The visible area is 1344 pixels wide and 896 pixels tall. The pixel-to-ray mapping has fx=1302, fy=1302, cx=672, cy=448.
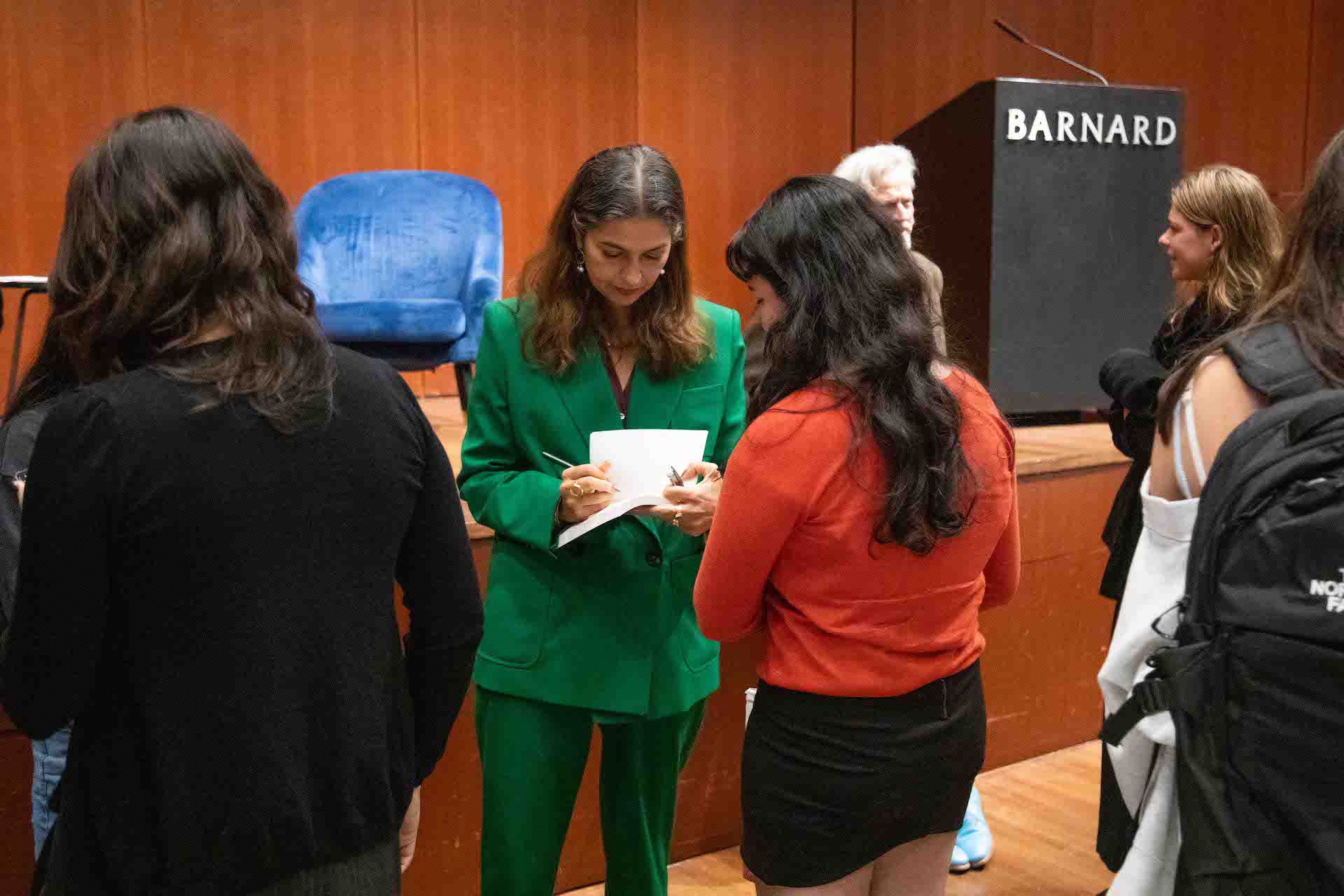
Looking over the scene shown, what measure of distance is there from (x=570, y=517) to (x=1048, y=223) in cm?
297

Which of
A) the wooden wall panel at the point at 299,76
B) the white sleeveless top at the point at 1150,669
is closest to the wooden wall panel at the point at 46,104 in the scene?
the wooden wall panel at the point at 299,76

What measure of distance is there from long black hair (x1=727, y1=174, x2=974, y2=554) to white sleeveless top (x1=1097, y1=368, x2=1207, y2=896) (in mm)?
239

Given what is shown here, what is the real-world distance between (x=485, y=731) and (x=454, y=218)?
252 cm

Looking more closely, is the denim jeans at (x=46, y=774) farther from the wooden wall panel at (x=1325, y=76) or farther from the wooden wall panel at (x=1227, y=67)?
the wooden wall panel at (x=1325, y=76)

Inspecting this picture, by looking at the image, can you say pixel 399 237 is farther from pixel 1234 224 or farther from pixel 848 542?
pixel 848 542

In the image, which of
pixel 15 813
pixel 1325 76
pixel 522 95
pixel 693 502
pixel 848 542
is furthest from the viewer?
pixel 1325 76

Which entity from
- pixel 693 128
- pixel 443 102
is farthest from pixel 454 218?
pixel 693 128

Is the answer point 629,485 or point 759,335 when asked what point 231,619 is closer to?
point 629,485

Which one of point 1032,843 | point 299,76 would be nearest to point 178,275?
point 1032,843

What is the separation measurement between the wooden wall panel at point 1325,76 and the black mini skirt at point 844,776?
259 inches

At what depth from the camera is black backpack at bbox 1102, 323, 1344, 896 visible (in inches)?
40.6

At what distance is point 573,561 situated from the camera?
1880 mm

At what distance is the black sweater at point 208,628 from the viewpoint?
1.06 metres

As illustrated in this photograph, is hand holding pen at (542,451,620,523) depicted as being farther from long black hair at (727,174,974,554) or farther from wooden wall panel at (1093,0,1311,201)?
wooden wall panel at (1093,0,1311,201)
